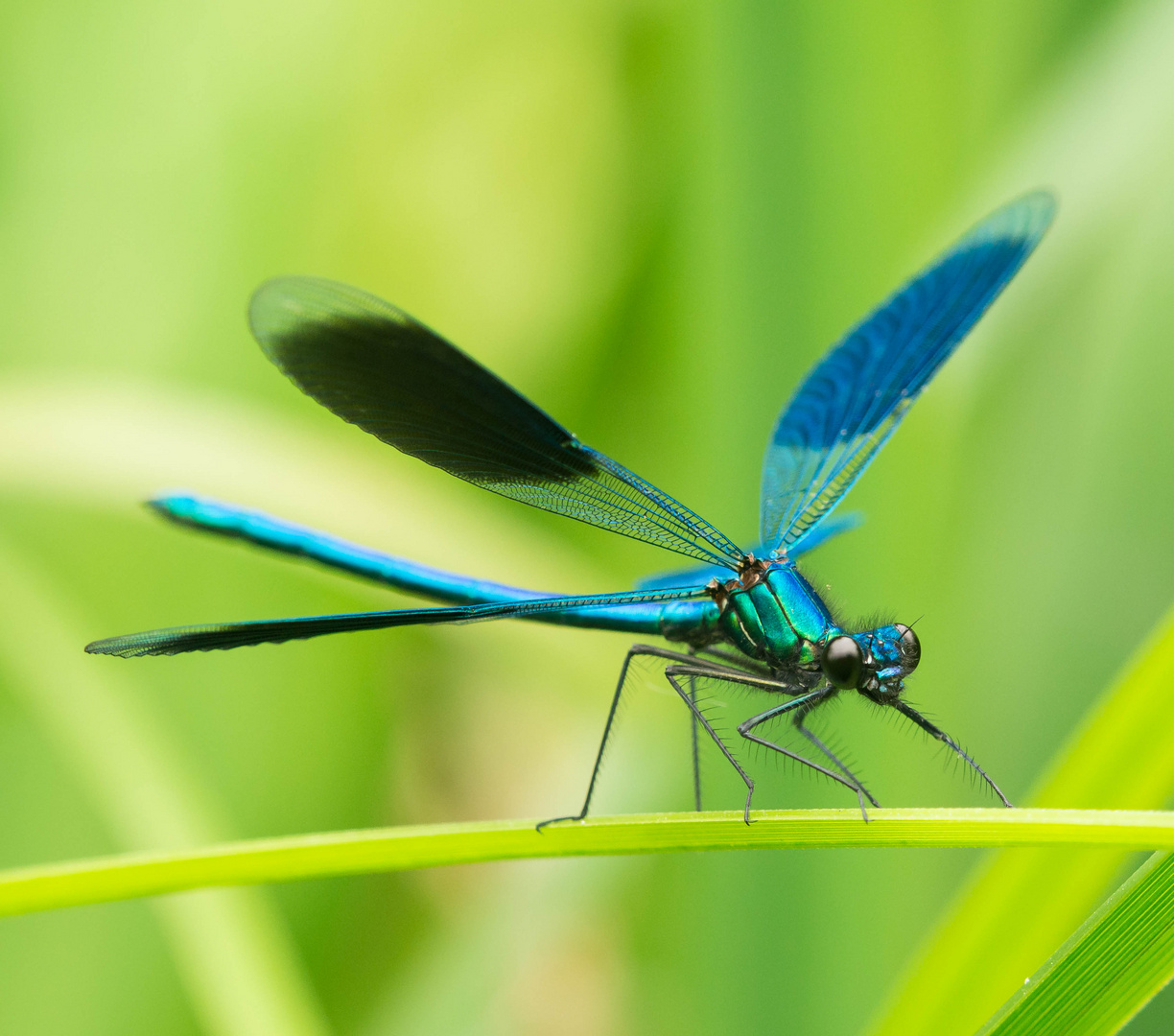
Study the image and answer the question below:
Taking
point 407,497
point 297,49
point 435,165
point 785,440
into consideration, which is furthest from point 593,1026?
point 297,49

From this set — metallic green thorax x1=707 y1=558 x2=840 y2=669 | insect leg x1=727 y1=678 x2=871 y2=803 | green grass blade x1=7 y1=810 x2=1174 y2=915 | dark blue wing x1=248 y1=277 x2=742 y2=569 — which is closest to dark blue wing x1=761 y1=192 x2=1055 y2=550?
metallic green thorax x1=707 y1=558 x2=840 y2=669

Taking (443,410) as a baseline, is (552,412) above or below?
below

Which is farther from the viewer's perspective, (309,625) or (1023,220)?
(1023,220)

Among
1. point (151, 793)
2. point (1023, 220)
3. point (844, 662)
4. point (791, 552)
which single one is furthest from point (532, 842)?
point (1023, 220)

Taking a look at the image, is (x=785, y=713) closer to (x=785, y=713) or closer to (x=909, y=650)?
(x=785, y=713)

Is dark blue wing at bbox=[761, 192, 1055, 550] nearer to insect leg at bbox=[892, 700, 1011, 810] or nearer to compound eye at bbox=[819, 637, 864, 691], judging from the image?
compound eye at bbox=[819, 637, 864, 691]

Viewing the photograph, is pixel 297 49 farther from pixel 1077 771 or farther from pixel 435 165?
pixel 1077 771

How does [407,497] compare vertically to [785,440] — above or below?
below
